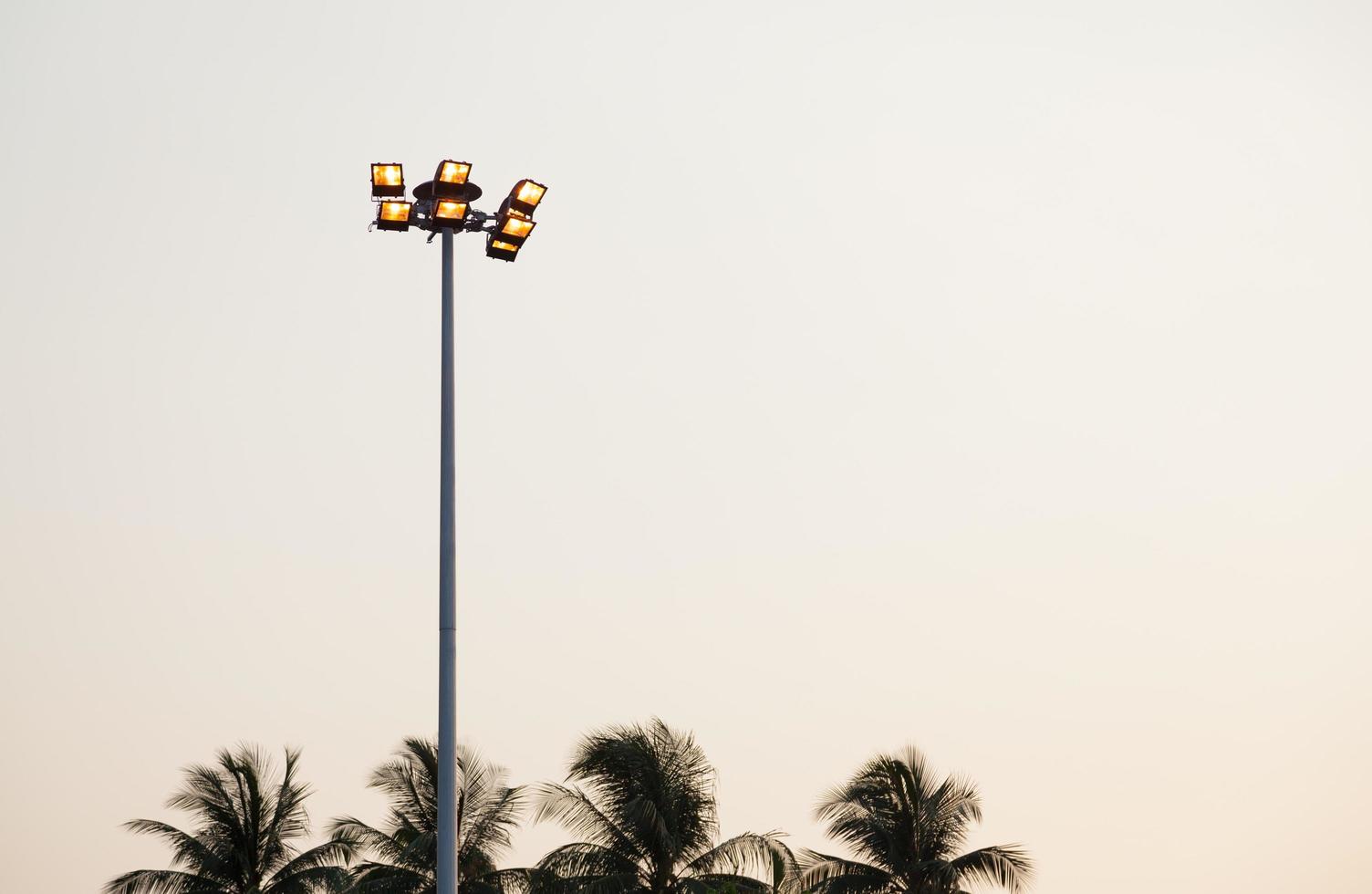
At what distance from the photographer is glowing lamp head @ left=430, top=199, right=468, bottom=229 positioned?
1742 centimetres

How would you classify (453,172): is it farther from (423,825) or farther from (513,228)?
(423,825)

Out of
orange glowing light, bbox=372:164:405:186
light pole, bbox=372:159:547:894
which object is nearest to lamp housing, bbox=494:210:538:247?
light pole, bbox=372:159:547:894

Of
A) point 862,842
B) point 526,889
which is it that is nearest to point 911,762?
point 862,842

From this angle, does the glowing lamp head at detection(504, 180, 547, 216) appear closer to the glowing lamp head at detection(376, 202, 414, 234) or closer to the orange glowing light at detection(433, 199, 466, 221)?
the orange glowing light at detection(433, 199, 466, 221)

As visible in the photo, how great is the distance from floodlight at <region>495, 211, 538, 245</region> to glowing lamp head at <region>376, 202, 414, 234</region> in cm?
106

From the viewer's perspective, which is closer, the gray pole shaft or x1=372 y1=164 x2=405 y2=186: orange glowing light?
the gray pole shaft

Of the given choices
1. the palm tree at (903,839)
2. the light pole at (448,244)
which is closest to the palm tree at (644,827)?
the palm tree at (903,839)

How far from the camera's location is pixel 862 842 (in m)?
34.1

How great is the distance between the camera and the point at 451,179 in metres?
17.4

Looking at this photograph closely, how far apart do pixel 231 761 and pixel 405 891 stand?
7359mm

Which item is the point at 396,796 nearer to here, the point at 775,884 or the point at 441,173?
the point at 775,884

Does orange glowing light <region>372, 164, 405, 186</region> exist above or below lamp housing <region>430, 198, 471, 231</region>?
above

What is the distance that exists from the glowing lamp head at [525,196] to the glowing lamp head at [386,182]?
126 centimetres

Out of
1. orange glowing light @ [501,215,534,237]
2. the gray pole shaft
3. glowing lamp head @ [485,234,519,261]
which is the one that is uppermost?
orange glowing light @ [501,215,534,237]
